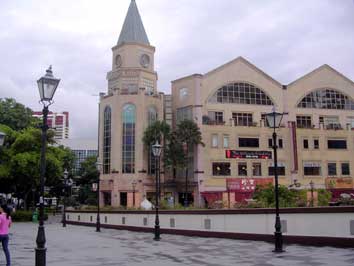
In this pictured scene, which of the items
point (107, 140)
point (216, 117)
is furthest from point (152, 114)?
point (216, 117)

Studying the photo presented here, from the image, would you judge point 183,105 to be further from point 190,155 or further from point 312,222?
point 312,222

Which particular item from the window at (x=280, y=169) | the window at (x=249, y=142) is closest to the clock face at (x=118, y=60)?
the window at (x=249, y=142)

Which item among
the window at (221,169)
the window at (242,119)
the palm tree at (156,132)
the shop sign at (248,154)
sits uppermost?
the window at (242,119)

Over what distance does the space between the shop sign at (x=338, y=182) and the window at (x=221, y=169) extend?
47.9 feet

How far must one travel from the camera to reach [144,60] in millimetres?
71625

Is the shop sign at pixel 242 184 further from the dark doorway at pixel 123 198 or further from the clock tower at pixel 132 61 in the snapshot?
the clock tower at pixel 132 61

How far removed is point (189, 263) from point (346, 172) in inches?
2429

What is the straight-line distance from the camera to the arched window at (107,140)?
224ft

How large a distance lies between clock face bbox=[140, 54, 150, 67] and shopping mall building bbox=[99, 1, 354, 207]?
0.62 ft

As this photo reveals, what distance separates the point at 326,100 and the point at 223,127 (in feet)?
58.7

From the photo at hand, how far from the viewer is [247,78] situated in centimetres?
6938

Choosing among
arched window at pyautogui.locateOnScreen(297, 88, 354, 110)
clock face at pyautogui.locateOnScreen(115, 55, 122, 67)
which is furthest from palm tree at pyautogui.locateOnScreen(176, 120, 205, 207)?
arched window at pyautogui.locateOnScreen(297, 88, 354, 110)

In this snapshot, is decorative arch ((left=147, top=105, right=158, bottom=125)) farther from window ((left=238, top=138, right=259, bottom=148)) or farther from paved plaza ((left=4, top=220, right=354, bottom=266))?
paved plaza ((left=4, top=220, right=354, bottom=266))

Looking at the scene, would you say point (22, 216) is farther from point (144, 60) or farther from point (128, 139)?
point (144, 60)
